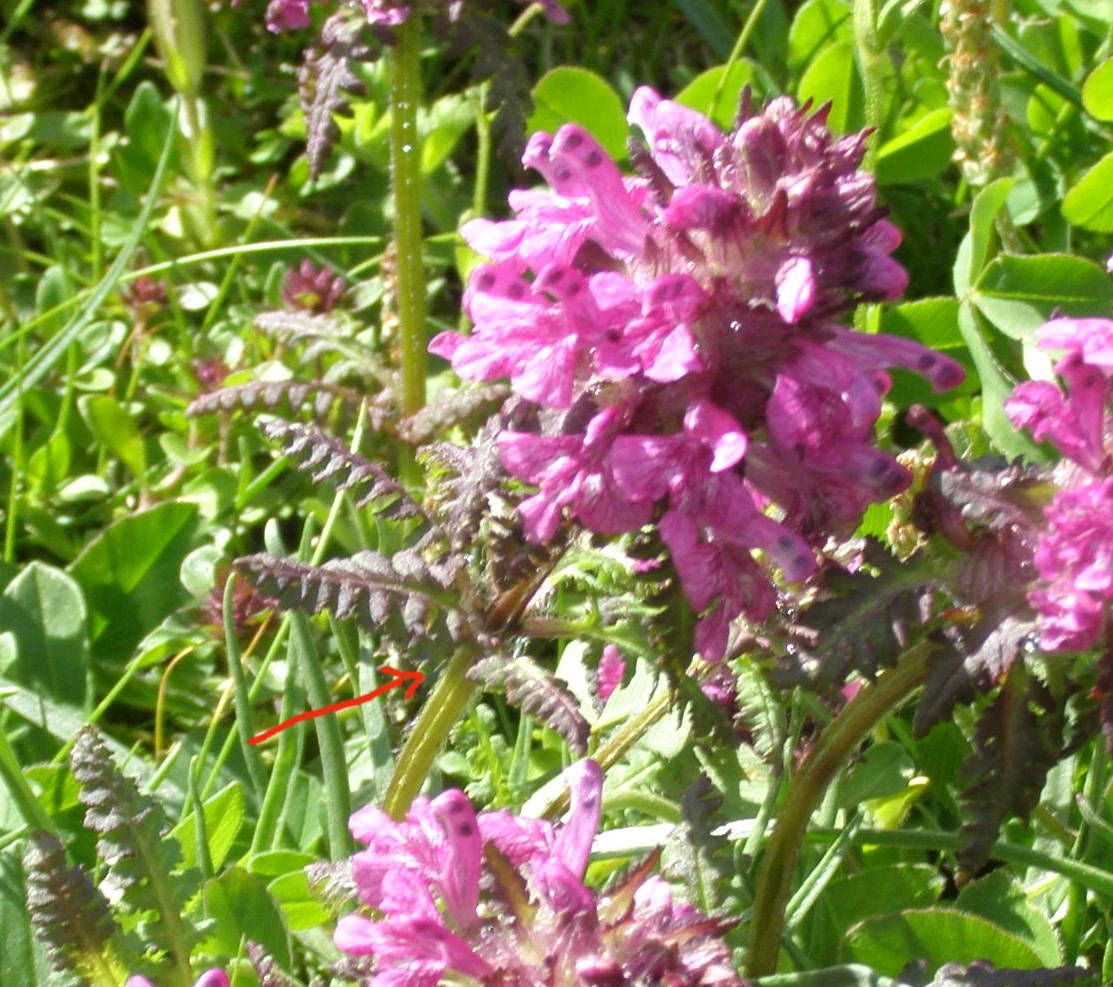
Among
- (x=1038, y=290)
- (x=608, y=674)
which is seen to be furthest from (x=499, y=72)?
(x=608, y=674)

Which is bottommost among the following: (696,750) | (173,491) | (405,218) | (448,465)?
(696,750)

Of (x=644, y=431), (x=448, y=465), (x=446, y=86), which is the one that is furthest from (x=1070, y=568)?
(x=446, y=86)

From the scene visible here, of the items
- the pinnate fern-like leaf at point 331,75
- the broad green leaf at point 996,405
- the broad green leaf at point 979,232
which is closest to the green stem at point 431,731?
the broad green leaf at point 996,405

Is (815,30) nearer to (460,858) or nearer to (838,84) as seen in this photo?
(838,84)

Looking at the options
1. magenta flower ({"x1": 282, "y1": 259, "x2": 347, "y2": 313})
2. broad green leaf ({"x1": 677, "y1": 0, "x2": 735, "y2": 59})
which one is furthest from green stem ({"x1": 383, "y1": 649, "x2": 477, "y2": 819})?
broad green leaf ({"x1": 677, "y1": 0, "x2": 735, "y2": 59})

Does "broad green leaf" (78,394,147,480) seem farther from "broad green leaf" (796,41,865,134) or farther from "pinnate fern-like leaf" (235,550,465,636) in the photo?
"broad green leaf" (796,41,865,134)

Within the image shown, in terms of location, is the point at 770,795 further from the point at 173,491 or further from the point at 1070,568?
the point at 173,491
